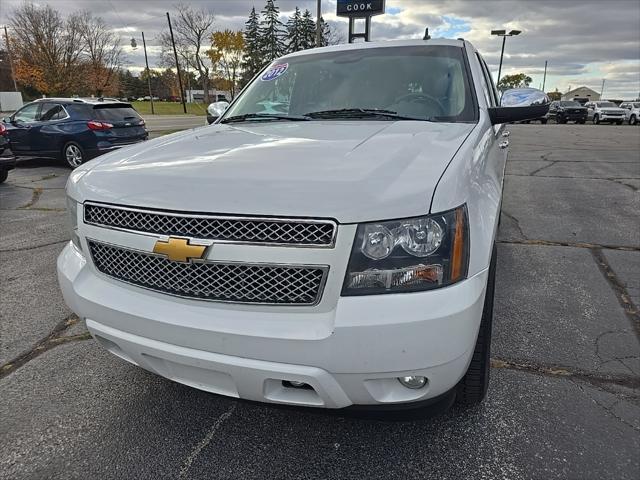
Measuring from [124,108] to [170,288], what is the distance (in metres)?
10.8

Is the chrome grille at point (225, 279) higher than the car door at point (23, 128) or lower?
higher

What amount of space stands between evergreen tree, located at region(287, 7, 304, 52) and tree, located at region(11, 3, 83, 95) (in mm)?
23427

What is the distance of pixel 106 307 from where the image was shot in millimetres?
1883

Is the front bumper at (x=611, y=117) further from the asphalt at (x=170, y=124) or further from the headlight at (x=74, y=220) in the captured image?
the headlight at (x=74, y=220)

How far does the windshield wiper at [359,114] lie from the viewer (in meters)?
2.69

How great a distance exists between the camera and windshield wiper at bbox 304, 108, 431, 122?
106 inches

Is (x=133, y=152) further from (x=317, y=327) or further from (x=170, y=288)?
(x=317, y=327)

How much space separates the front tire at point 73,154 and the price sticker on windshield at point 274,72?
28.3 ft

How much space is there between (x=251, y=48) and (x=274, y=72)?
70.5 meters

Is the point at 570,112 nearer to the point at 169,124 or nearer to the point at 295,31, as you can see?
the point at 169,124

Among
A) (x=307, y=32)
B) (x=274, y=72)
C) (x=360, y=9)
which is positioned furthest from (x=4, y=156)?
(x=307, y=32)

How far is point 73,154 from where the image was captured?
10695 millimetres

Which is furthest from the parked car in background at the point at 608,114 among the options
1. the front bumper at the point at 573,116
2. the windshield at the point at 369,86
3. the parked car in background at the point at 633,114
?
the windshield at the point at 369,86

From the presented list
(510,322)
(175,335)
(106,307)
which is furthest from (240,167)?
(510,322)
